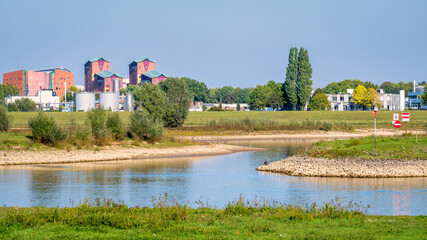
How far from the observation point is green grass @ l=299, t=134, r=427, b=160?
3456cm

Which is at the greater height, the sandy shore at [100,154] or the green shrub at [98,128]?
the green shrub at [98,128]

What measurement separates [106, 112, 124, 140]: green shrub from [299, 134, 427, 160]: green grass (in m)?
20.7

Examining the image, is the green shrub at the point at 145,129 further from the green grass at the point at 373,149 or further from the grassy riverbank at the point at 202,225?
the grassy riverbank at the point at 202,225

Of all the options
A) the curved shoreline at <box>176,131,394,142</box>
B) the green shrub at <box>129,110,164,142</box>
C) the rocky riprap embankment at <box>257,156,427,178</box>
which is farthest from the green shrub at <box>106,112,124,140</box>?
the rocky riprap embankment at <box>257,156,427,178</box>

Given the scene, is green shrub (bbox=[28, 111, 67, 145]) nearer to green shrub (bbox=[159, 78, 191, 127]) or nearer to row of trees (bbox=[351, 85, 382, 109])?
green shrub (bbox=[159, 78, 191, 127])

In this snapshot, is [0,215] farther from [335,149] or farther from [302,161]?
[335,149]

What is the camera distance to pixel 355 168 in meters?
32.5

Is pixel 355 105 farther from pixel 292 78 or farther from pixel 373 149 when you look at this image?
pixel 373 149

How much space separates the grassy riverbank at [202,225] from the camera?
41.9 feet

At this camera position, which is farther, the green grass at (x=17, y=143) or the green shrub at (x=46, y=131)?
the green shrub at (x=46, y=131)

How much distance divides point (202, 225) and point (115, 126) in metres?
39.4

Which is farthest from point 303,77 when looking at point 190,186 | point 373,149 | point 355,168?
point 190,186

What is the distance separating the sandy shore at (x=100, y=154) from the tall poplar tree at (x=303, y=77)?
3049 inches

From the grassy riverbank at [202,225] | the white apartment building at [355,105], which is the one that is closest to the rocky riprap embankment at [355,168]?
the grassy riverbank at [202,225]
